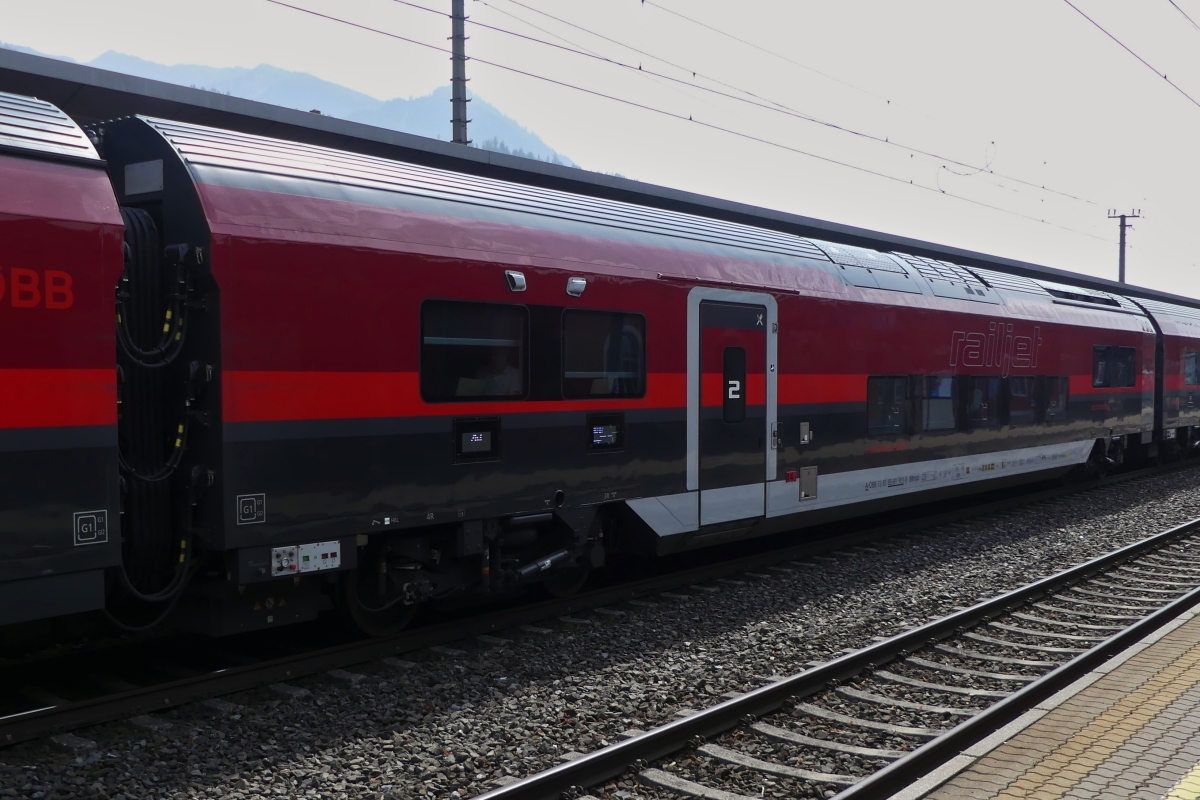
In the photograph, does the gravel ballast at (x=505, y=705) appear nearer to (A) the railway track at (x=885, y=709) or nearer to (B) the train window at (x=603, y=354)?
(A) the railway track at (x=885, y=709)

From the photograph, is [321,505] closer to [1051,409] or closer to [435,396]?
[435,396]

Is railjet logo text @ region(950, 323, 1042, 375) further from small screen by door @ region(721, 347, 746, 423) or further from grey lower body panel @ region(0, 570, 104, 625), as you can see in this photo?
grey lower body panel @ region(0, 570, 104, 625)

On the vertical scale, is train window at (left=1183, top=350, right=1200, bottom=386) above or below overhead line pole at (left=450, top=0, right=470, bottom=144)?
below

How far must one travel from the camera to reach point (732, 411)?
31.0 ft

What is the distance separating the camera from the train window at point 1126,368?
17.9m

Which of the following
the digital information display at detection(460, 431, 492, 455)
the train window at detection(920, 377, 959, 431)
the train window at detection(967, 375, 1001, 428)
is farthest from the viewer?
the train window at detection(967, 375, 1001, 428)

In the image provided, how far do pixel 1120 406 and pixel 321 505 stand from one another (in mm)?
16304

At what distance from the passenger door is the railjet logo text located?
441cm

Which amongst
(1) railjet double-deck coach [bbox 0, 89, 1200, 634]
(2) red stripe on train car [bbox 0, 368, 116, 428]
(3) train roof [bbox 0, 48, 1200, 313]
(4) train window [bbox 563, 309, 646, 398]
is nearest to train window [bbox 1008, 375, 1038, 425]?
(3) train roof [bbox 0, 48, 1200, 313]

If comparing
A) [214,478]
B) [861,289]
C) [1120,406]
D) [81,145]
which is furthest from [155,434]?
[1120,406]

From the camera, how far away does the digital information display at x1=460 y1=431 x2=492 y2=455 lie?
7.05 meters

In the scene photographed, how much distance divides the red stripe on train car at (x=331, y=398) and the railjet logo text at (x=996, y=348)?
775 centimetres

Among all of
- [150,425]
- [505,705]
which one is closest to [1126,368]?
Answer: [505,705]

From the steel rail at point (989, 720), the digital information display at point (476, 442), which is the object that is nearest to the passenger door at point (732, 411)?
the digital information display at point (476, 442)
